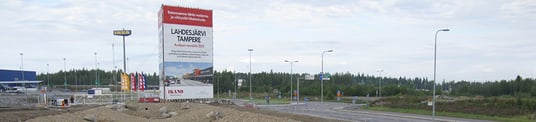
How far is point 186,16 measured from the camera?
47500 mm

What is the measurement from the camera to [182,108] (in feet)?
131

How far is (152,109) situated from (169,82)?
641cm

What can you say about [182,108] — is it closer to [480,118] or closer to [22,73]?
[480,118]

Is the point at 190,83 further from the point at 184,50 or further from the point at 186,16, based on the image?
the point at 186,16

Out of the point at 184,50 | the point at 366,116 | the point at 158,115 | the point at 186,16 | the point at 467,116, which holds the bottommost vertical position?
the point at 467,116

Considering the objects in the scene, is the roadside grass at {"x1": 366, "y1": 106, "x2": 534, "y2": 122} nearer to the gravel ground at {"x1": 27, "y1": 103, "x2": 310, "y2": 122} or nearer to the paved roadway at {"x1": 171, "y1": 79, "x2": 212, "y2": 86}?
the paved roadway at {"x1": 171, "y1": 79, "x2": 212, "y2": 86}

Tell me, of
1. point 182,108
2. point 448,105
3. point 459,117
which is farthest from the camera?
point 448,105

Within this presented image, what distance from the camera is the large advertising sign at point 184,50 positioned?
154 feet

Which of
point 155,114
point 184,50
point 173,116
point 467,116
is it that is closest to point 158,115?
point 155,114

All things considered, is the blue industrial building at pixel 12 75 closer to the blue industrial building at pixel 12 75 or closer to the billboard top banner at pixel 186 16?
the blue industrial building at pixel 12 75

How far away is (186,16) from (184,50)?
10.4 feet

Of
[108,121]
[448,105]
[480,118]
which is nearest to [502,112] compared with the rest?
[480,118]

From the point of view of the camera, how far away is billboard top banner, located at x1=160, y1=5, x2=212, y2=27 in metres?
46.6

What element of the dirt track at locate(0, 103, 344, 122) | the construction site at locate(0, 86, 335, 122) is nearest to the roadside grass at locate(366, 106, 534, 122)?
the construction site at locate(0, 86, 335, 122)
